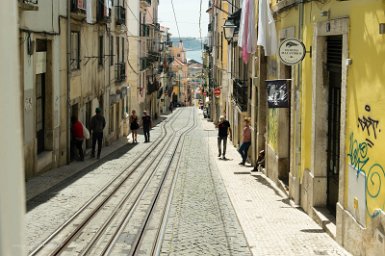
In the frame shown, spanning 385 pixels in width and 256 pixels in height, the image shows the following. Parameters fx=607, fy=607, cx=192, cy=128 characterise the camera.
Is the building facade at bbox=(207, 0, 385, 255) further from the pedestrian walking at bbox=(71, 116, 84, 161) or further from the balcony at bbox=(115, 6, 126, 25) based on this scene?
the balcony at bbox=(115, 6, 126, 25)

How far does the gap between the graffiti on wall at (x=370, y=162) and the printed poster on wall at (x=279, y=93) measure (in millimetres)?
4667

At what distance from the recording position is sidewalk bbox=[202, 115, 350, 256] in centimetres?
803

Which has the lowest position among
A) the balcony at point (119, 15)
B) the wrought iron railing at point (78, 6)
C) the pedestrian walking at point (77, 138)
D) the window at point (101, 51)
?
the pedestrian walking at point (77, 138)

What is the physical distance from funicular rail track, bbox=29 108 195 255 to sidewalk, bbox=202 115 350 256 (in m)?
1.64

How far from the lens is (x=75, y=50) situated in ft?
67.2

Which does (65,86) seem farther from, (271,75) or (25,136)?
(271,75)

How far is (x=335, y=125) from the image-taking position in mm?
9539

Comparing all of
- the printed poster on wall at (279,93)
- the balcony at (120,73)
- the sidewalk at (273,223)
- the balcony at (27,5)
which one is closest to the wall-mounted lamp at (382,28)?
the sidewalk at (273,223)

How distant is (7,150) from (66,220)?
27.3 feet

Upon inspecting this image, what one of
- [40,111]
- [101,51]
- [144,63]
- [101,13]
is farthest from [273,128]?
[144,63]

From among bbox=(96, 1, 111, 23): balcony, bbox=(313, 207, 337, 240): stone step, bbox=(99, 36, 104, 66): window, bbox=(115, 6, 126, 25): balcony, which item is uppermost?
bbox=(115, 6, 126, 25): balcony

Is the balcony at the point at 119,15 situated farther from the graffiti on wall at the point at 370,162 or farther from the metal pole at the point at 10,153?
the metal pole at the point at 10,153

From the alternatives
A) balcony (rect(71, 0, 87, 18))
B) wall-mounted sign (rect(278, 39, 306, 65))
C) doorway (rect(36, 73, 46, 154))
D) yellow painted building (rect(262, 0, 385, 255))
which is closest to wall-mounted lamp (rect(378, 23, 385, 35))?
yellow painted building (rect(262, 0, 385, 255))

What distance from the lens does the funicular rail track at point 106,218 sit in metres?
8.02
